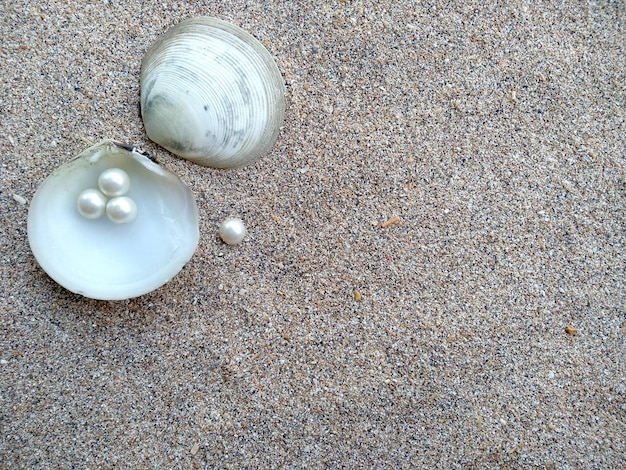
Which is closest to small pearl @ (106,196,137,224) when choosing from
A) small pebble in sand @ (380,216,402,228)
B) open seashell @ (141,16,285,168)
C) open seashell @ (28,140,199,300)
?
open seashell @ (28,140,199,300)

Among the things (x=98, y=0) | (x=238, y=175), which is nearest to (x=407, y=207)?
(x=238, y=175)

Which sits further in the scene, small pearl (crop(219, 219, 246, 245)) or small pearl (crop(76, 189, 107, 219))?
small pearl (crop(219, 219, 246, 245))

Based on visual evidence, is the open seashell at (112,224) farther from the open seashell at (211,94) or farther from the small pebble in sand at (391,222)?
the small pebble in sand at (391,222)

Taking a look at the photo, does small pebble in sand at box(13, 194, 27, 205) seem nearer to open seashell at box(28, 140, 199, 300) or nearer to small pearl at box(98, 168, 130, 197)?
open seashell at box(28, 140, 199, 300)

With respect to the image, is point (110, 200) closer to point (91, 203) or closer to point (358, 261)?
point (91, 203)

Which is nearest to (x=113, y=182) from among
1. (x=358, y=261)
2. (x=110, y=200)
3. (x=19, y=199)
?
(x=110, y=200)

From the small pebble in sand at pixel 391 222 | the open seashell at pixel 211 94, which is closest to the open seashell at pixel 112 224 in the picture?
the open seashell at pixel 211 94

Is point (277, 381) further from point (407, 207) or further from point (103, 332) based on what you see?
point (407, 207)
